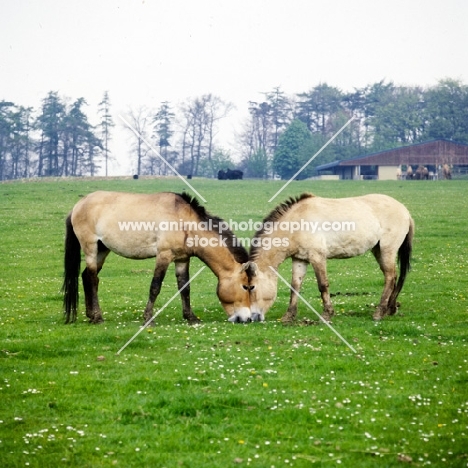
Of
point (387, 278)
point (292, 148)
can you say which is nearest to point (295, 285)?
point (387, 278)

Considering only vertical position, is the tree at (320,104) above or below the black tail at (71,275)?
above

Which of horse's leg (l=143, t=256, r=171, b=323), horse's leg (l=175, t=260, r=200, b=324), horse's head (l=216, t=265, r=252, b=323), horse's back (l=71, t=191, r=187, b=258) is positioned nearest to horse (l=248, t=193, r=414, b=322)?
horse's head (l=216, t=265, r=252, b=323)

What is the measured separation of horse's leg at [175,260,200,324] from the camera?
15031 mm

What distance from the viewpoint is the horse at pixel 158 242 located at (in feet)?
48.4

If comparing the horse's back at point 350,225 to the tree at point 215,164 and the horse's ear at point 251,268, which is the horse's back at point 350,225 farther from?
the tree at point 215,164

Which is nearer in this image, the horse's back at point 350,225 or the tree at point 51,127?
the horse's back at point 350,225

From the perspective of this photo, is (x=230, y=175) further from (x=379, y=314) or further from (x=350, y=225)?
(x=379, y=314)

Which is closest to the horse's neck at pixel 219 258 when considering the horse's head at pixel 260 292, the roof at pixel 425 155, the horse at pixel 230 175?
the horse's head at pixel 260 292

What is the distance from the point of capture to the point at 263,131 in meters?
107

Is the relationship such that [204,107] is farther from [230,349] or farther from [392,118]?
[230,349]

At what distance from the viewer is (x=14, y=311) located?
16844 millimetres

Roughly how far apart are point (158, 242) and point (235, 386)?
5511mm

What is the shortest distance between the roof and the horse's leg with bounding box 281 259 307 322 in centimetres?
7542

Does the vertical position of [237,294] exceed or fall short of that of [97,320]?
it exceeds it
